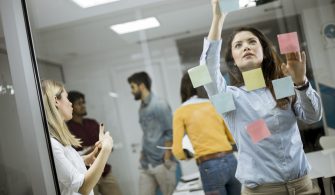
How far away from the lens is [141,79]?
163 centimetres

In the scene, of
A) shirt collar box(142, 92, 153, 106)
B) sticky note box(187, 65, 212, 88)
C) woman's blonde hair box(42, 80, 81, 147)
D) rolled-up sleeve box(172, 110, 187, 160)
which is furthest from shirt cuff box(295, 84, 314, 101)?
woman's blonde hair box(42, 80, 81, 147)

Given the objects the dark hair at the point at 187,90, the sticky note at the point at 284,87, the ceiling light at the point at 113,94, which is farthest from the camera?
the ceiling light at the point at 113,94

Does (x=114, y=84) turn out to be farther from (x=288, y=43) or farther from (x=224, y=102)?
(x=288, y=43)

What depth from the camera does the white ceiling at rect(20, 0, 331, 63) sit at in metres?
1.50

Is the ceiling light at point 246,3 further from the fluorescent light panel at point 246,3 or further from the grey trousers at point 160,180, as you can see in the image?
the grey trousers at point 160,180

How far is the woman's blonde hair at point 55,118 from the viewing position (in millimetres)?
1679

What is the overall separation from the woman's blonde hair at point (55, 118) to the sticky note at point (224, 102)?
2.40 feet

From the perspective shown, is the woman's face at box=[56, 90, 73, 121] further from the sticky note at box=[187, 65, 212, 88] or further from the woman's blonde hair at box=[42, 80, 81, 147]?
the sticky note at box=[187, 65, 212, 88]

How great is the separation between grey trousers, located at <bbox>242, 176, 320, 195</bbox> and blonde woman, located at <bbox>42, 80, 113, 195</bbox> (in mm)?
751

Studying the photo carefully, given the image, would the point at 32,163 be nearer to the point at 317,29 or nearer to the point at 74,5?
the point at 74,5

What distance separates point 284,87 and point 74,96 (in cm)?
102

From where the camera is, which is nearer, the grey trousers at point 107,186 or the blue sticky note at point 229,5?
the blue sticky note at point 229,5

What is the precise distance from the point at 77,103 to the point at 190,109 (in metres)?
0.58

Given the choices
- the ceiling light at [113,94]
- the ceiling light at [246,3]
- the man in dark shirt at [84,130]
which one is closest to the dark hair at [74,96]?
the man in dark shirt at [84,130]
